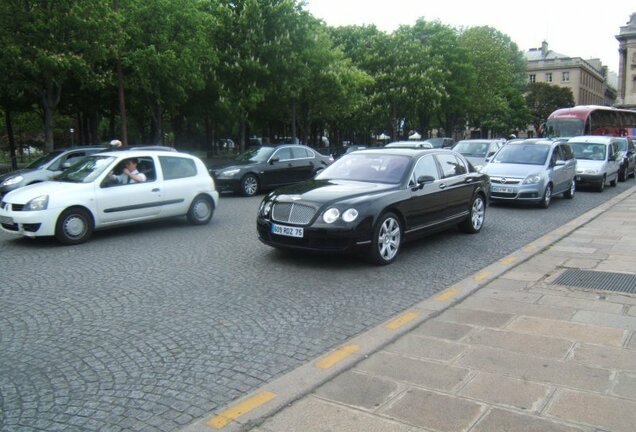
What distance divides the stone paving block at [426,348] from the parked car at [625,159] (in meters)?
20.1

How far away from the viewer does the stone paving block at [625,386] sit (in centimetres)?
373

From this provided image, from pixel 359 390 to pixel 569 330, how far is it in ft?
7.62

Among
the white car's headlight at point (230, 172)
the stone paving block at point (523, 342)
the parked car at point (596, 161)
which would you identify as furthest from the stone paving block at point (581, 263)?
the parked car at point (596, 161)

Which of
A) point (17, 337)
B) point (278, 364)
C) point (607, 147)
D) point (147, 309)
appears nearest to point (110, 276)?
point (147, 309)

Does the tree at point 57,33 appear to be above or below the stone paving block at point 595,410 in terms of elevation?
above

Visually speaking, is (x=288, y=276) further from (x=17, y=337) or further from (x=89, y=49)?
(x=89, y=49)

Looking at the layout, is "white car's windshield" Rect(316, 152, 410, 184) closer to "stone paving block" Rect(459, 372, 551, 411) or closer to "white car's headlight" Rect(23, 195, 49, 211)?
"white car's headlight" Rect(23, 195, 49, 211)

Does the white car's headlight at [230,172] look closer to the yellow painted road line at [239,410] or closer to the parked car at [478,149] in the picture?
the parked car at [478,149]

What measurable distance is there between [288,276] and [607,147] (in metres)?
16.3

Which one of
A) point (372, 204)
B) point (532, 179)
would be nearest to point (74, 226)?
point (372, 204)

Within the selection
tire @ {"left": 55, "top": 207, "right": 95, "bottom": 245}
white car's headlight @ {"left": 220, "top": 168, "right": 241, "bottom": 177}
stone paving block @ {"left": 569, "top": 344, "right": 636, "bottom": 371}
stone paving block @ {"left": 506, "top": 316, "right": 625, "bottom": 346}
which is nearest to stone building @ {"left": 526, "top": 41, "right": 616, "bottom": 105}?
white car's headlight @ {"left": 220, "top": 168, "right": 241, "bottom": 177}

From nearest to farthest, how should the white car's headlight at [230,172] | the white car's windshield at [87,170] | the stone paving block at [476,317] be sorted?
1. the stone paving block at [476,317]
2. the white car's windshield at [87,170]
3. the white car's headlight at [230,172]

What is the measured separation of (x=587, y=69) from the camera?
11669 centimetres

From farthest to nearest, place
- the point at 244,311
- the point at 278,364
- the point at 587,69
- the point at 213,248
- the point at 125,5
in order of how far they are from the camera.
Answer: the point at 587,69
the point at 125,5
the point at 213,248
the point at 244,311
the point at 278,364
